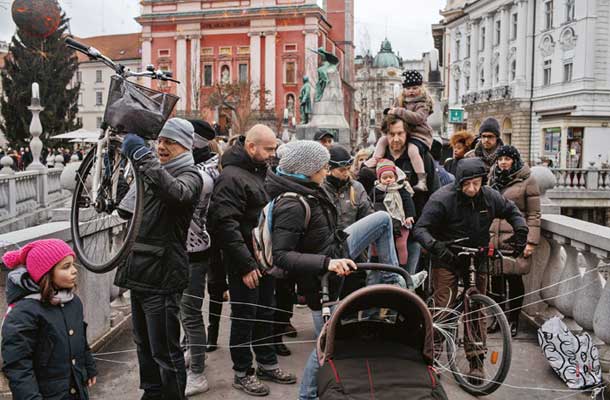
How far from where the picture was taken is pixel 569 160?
41.6 meters

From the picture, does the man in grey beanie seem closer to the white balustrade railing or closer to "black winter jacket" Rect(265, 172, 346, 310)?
"black winter jacket" Rect(265, 172, 346, 310)

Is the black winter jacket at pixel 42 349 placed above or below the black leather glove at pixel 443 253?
below

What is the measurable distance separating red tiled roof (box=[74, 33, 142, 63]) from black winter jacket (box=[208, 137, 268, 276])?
87.6 metres

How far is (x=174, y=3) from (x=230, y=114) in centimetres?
1657

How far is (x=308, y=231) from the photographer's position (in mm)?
4195

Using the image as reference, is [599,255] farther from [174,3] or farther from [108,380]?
[174,3]

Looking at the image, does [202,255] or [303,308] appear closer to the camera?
[202,255]

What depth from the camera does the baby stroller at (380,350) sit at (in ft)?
9.76

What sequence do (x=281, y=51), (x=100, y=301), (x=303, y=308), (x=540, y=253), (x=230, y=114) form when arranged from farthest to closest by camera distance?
(x=281, y=51), (x=230, y=114), (x=303, y=308), (x=540, y=253), (x=100, y=301)

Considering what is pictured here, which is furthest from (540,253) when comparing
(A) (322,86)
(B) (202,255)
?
(A) (322,86)

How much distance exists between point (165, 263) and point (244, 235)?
100cm

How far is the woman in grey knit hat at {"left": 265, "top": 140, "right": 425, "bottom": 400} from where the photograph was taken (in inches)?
158

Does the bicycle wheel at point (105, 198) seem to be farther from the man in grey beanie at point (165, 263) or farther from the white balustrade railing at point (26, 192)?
the white balustrade railing at point (26, 192)

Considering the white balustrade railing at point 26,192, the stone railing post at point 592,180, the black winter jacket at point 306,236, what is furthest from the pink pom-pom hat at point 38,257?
the stone railing post at point 592,180
